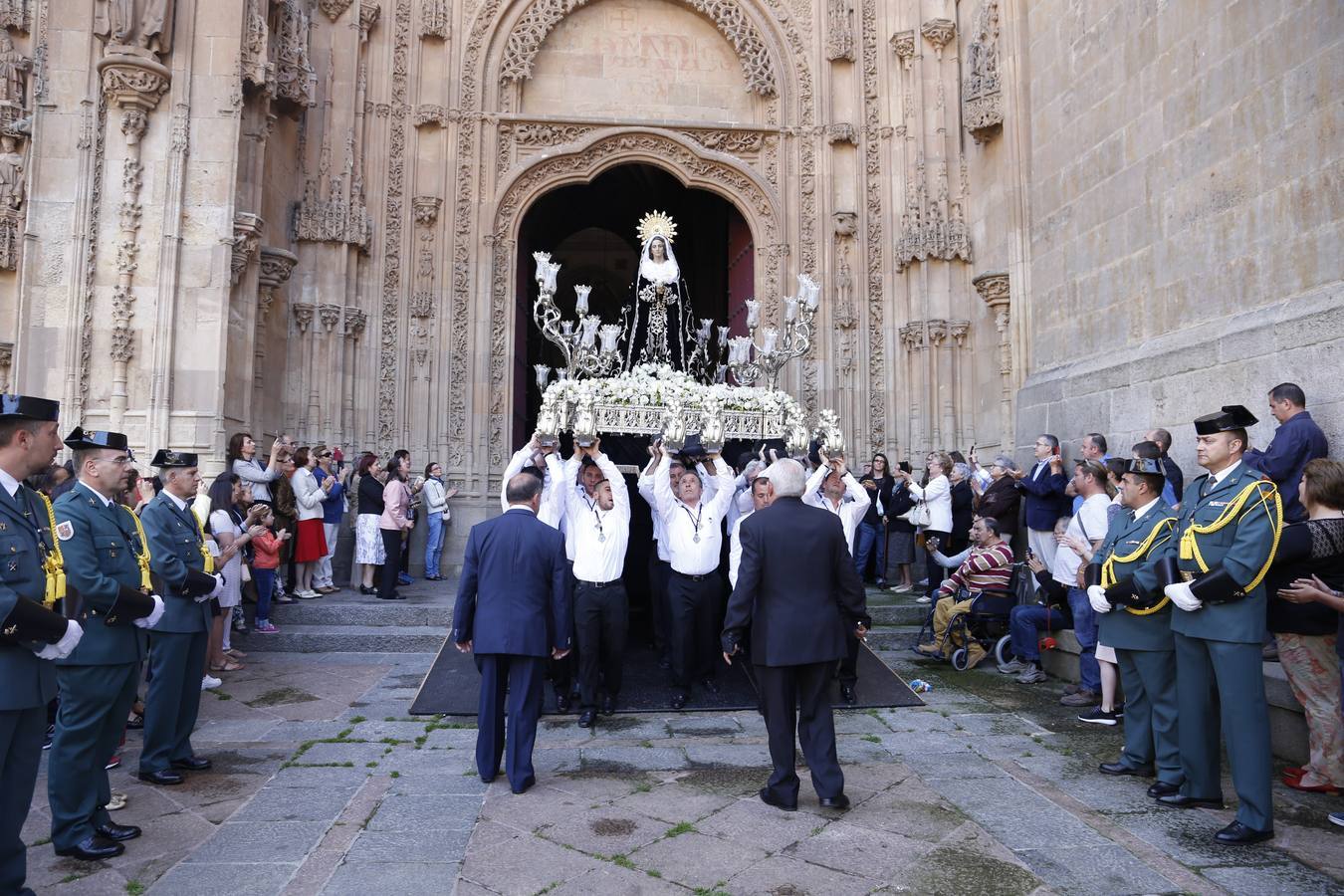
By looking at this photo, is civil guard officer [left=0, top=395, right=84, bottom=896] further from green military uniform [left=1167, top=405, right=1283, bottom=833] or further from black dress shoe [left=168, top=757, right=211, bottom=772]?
green military uniform [left=1167, top=405, right=1283, bottom=833]

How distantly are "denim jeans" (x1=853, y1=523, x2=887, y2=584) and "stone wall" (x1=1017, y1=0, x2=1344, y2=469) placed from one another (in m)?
2.32

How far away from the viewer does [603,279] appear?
24.8 m

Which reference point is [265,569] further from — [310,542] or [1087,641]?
[1087,641]

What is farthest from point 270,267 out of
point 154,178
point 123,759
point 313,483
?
point 123,759

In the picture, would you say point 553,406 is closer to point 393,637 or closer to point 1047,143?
point 393,637

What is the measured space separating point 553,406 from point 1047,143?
6025mm

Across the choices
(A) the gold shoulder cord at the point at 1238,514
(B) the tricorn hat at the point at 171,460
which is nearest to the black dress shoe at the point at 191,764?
(B) the tricorn hat at the point at 171,460

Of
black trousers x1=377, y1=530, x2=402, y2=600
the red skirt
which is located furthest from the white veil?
the red skirt

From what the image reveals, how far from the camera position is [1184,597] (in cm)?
450

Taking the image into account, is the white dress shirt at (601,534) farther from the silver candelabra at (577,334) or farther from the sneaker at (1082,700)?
the sneaker at (1082,700)

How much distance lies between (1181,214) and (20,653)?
8434mm

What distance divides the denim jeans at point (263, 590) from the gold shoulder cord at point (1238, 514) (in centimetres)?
771

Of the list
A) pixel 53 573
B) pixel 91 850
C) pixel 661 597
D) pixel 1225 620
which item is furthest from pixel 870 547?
pixel 53 573

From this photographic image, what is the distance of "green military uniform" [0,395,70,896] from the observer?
334 cm
